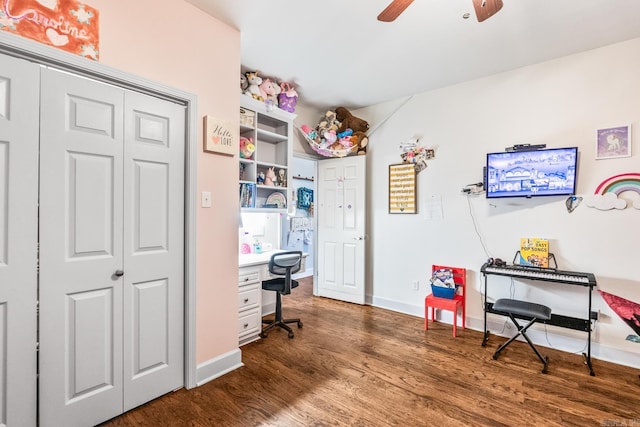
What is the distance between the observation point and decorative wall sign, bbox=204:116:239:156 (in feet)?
7.06

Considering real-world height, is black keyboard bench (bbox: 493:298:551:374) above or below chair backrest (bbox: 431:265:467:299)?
below

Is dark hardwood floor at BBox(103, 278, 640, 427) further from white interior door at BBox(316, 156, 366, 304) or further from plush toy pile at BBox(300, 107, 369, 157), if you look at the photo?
plush toy pile at BBox(300, 107, 369, 157)

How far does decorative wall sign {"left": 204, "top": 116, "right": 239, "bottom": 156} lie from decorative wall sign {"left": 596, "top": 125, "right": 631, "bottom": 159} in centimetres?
316

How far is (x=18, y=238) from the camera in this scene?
1.46 m

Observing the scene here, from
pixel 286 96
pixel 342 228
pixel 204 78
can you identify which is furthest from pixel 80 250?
pixel 342 228

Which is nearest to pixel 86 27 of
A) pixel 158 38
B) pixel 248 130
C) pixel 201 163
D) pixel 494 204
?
pixel 158 38

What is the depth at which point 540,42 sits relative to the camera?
2502mm

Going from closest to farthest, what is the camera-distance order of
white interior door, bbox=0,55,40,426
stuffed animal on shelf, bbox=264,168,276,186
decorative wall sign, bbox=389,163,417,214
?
white interior door, bbox=0,55,40,426, stuffed animal on shelf, bbox=264,168,276,186, decorative wall sign, bbox=389,163,417,214

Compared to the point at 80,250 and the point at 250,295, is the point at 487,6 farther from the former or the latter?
the point at 250,295

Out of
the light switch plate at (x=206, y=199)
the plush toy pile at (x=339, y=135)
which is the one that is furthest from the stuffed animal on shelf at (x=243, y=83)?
the light switch plate at (x=206, y=199)

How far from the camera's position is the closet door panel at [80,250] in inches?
60.7

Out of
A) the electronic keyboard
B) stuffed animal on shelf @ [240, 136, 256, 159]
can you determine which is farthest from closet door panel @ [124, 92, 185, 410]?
the electronic keyboard

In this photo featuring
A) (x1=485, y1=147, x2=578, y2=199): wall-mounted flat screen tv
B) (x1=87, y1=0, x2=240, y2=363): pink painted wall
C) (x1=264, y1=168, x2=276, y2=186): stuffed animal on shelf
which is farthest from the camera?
(x1=264, y1=168, x2=276, y2=186): stuffed animal on shelf

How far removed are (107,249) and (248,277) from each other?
1314 mm
